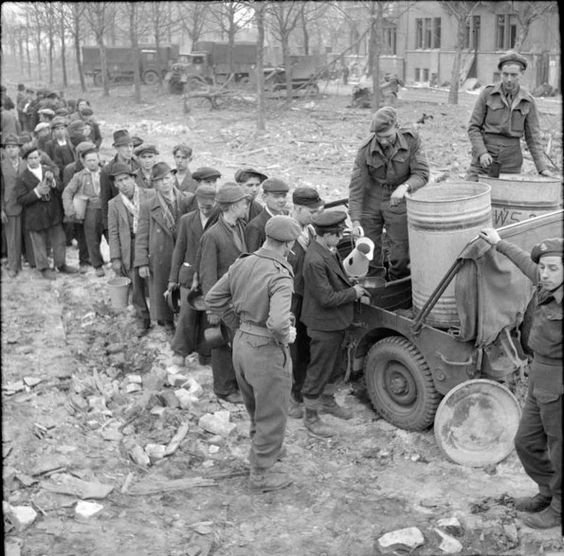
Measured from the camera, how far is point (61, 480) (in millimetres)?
4922

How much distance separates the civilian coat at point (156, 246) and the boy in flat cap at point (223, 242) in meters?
1.06

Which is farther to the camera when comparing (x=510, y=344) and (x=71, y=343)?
(x=71, y=343)

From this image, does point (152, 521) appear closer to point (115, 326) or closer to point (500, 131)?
point (115, 326)

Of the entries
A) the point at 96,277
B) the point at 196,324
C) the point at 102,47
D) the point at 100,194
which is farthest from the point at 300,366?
the point at 102,47

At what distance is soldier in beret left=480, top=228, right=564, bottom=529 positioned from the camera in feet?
12.6

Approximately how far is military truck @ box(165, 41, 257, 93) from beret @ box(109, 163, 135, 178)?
76.8 ft

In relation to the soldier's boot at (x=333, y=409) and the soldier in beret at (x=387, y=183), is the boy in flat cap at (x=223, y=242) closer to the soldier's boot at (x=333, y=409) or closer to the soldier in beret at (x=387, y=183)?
the soldier's boot at (x=333, y=409)

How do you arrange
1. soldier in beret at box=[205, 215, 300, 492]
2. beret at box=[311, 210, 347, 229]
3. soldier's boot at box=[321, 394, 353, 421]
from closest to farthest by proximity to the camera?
1. soldier in beret at box=[205, 215, 300, 492]
2. beret at box=[311, 210, 347, 229]
3. soldier's boot at box=[321, 394, 353, 421]

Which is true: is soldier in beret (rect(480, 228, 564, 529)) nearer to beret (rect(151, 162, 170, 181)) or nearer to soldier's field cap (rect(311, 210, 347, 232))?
soldier's field cap (rect(311, 210, 347, 232))

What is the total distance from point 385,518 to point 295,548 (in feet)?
1.97

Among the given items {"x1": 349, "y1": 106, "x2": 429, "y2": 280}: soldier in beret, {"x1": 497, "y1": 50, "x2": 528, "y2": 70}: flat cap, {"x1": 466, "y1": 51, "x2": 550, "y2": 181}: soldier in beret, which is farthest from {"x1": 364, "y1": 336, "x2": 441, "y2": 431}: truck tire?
{"x1": 497, "y1": 50, "x2": 528, "y2": 70}: flat cap

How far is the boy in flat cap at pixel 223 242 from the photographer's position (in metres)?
5.63

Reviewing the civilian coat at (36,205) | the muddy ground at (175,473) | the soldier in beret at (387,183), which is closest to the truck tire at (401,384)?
the muddy ground at (175,473)

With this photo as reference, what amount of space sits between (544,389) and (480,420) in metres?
1.15
